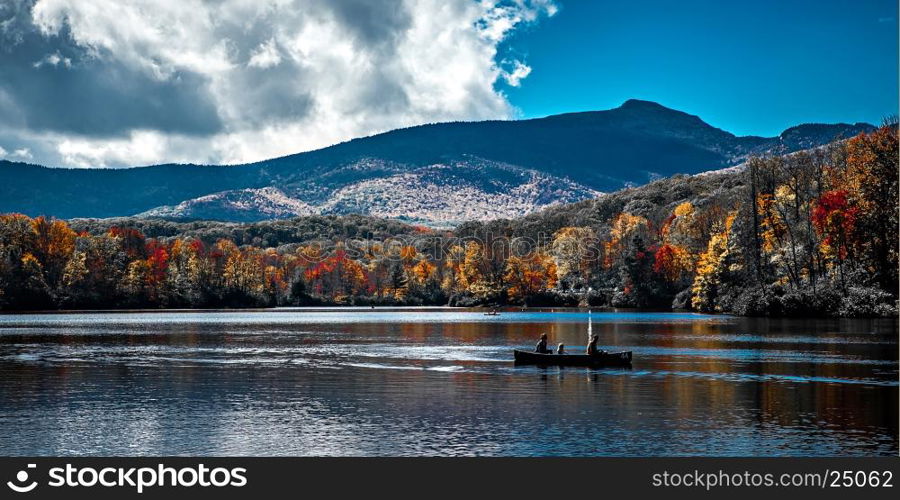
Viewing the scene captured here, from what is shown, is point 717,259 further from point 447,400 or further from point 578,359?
point 447,400

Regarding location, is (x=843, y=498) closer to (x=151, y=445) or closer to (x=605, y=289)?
(x=151, y=445)

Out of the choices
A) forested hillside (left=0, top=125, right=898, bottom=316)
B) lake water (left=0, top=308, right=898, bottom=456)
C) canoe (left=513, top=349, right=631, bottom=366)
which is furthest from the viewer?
forested hillside (left=0, top=125, right=898, bottom=316)

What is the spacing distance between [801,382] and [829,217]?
62.8 meters

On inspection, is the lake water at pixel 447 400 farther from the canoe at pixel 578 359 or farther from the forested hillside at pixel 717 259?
the forested hillside at pixel 717 259

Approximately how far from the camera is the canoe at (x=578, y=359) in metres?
53.9

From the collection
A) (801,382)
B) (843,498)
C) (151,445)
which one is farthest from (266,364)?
(843,498)

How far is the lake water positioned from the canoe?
1.96ft

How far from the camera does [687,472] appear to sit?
26.9 meters

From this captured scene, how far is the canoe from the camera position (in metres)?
53.9
